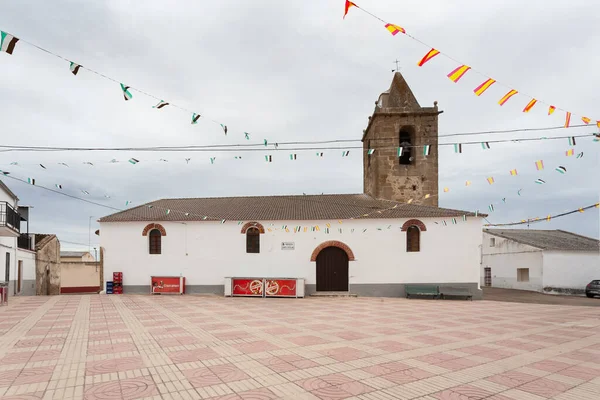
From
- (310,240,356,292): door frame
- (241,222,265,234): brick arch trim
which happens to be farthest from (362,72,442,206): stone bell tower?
(241,222,265,234): brick arch trim

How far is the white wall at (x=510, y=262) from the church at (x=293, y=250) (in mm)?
8867

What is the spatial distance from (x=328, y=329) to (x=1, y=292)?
12959mm

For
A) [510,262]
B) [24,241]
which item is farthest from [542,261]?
[24,241]

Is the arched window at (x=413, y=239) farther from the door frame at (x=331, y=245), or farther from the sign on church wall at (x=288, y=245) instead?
the sign on church wall at (x=288, y=245)

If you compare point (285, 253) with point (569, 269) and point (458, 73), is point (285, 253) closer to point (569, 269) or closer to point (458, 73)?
point (458, 73)

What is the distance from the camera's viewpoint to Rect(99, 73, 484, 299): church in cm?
1677

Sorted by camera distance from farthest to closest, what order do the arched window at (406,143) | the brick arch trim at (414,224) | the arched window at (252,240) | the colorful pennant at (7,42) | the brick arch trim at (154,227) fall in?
the arched window at (406,143) < the brick arch trim at (154,227) < the arched window at (252,240) < the brick arch trim at (414,224) < the colorful pennant at (7,42)

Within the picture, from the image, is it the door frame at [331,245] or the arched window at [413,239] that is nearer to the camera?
the arched window at [413,239]

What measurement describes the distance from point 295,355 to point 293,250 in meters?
11.0

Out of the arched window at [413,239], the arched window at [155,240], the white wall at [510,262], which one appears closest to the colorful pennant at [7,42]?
the arched window at [155,240]

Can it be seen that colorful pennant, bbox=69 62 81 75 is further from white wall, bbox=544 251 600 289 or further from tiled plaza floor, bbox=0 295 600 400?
white wall, bbox=544 251 600 289

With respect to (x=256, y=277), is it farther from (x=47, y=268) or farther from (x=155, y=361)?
(x=47, y=268)

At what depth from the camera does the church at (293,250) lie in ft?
55.0

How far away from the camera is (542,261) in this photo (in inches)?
854
